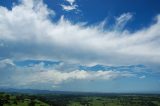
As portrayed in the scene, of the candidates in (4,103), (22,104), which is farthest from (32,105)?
(4,103)

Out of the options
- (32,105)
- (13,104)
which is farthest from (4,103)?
(32,105)

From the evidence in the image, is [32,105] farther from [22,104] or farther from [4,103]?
[4,103]

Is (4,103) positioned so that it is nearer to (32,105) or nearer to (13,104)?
(13,104)
